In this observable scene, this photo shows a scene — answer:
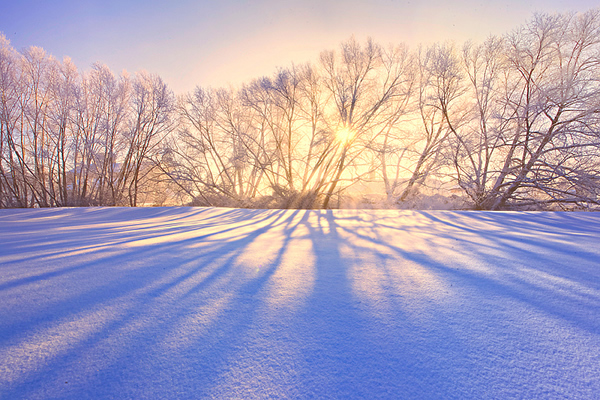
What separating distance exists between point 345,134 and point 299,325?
7676 mm

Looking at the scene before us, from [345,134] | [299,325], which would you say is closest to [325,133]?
[345,134]

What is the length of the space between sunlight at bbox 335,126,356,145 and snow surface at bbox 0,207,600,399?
6531mm

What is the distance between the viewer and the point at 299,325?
2.94 feet

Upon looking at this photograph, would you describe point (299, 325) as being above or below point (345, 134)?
below

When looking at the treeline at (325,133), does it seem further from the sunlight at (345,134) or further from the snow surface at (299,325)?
the snow surface at (299,325)

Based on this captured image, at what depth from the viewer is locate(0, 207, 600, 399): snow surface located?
63cm

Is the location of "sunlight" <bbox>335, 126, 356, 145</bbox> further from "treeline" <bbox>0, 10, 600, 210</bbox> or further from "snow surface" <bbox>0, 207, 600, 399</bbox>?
"snow surface" <bbox>0, 207, 600, 399</bbox>

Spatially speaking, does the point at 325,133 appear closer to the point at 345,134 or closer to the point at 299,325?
the point at 345,134

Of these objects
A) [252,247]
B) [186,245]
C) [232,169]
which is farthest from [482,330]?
[232,169]

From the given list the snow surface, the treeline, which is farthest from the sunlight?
the snow surface

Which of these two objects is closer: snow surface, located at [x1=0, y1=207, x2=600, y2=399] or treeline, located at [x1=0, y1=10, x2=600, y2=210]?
snow surface, located at [x1=0, y1=207, x2=600, y2=399]

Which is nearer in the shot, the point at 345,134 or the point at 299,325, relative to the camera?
the point at 299,325

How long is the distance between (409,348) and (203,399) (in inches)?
24.5

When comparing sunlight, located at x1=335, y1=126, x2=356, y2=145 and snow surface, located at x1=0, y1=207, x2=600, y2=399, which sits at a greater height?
sunlight, located at x1=335, y1=126, x2=356, y2=145
